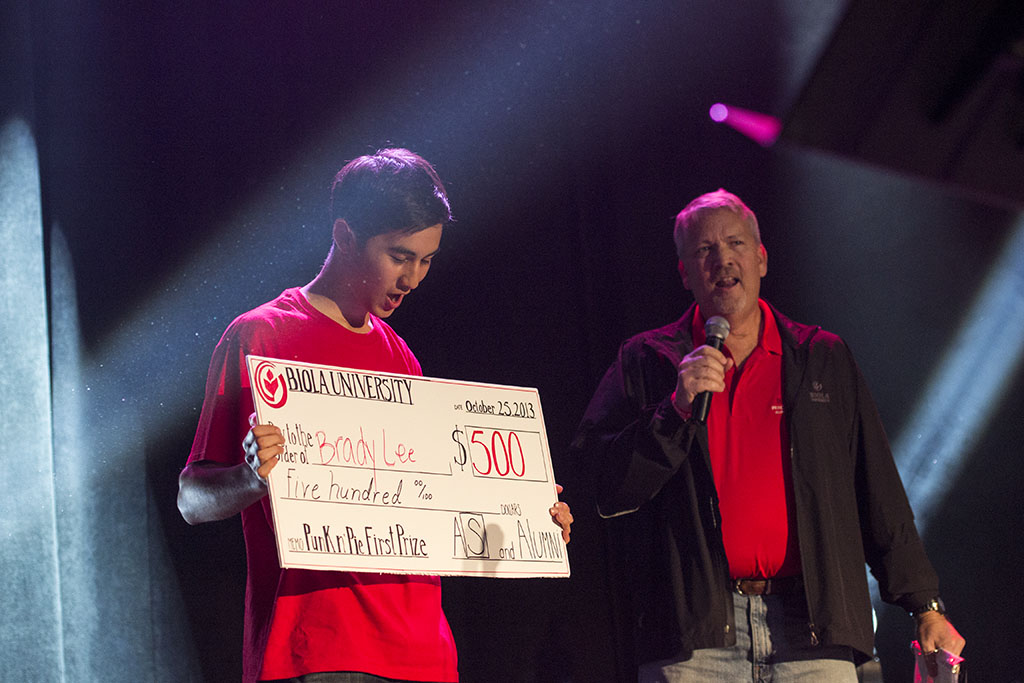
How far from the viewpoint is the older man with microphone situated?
236 centimetres

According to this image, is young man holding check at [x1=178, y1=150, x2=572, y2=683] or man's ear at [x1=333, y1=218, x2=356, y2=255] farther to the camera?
man's ear at [x1=333, y1=218, x2=356, y2=255]

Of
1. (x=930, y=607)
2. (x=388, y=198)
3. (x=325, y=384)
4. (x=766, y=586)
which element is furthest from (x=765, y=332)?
(x=325, y=384)

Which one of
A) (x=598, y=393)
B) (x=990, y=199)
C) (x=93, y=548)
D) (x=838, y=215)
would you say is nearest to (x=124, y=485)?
(x=93, y=548)

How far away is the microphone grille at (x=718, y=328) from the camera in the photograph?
8.07 feet

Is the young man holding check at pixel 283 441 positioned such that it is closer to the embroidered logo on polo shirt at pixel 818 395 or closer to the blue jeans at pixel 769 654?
the blue jeans at pixel 769 654

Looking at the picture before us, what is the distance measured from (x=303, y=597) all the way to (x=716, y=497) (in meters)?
1.06

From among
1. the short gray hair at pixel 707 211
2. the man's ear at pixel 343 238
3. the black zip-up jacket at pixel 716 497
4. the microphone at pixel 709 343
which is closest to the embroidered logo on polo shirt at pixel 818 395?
the black zip-up jacket at pixel 716 497

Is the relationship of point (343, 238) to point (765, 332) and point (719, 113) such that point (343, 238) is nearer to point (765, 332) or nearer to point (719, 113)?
point (765, 332)

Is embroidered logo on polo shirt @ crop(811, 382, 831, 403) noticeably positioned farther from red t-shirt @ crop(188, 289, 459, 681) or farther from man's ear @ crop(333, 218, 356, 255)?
man's ear @ crop(333, 218, 356, 255)

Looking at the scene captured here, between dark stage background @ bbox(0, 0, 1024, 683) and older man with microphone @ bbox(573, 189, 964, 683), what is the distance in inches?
22.9

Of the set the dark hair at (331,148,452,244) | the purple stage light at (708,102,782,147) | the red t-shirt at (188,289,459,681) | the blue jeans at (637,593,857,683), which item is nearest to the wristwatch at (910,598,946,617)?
the blue jeans at (637,593,857,683)

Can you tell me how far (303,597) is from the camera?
6.07 ft

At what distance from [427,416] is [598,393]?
2.65 ft

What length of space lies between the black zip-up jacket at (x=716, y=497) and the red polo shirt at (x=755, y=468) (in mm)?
32
